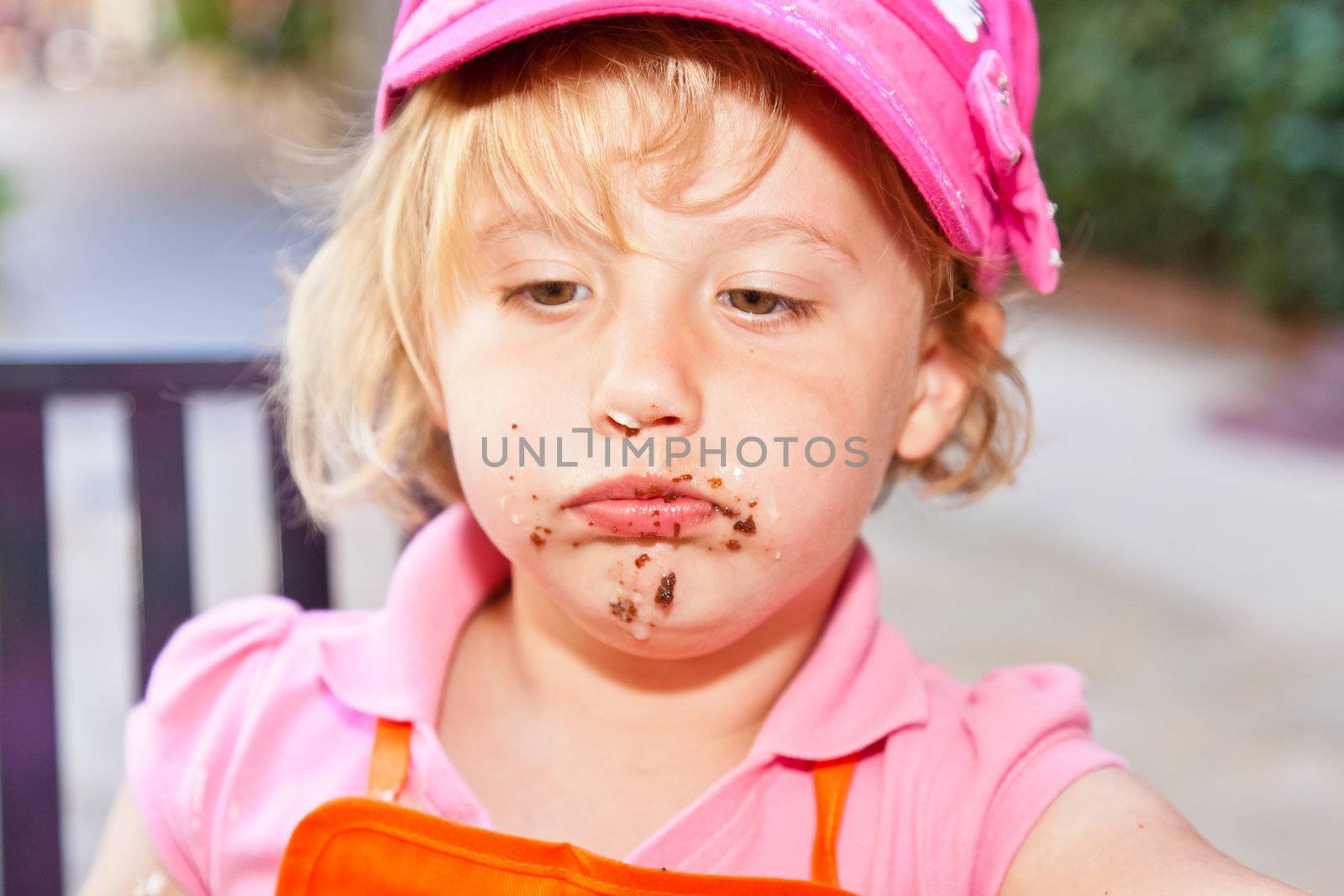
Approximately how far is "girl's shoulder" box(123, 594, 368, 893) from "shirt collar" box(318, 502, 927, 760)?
1.3 inches

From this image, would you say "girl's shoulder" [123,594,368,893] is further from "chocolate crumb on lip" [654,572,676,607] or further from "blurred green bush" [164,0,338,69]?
"blurred green bush" [164,0,338,69]

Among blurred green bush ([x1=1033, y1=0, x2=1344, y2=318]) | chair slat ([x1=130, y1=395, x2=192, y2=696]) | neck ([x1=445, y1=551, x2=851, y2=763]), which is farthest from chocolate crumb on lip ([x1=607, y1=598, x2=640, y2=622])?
blurred green bush ([x1=1033, y1=0, x2=1344, y2=318])

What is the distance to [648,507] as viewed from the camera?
0.70 metres

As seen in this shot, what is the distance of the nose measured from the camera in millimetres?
671

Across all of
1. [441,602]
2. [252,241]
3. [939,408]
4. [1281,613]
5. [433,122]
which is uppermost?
[252,241]

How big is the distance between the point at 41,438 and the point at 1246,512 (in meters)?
2.55

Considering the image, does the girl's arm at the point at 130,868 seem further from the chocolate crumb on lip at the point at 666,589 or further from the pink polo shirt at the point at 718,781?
the chocolate crumb on lip at the point at 666,589

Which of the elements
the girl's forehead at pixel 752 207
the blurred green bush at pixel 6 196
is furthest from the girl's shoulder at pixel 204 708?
the blurred green bush at pixel 6 196

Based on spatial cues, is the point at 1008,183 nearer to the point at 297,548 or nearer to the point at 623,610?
the point at 623,610

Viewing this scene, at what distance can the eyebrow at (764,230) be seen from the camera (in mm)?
701

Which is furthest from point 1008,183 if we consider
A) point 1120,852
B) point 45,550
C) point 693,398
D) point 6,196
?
point 6,196

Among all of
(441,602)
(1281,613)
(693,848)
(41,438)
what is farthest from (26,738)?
(1281,613)

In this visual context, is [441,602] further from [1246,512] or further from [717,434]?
[1246,512]

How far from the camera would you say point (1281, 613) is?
2393 mm
